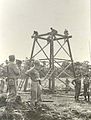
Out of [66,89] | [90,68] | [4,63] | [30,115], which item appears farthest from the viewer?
[66,89]

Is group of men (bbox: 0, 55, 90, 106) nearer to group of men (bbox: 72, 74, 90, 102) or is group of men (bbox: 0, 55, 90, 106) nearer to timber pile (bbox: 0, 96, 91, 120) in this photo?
timber pile (bbox: 0, 96, 91, 120)

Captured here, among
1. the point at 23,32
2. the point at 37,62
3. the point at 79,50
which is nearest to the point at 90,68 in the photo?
the point at 79,50

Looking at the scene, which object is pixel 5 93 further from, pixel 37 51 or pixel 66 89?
pixel 66 89

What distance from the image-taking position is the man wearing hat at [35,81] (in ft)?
6.43

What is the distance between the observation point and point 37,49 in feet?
6.50

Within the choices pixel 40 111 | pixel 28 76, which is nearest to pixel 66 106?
pixel 40 111

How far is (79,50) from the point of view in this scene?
195 cm

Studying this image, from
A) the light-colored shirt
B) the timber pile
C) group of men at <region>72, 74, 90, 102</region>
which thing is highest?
the light-colored shirt

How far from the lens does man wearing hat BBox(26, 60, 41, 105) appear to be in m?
1.96

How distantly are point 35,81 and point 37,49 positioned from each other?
209mm

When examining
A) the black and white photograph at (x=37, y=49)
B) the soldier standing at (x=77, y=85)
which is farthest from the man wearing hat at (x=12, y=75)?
the soldier standing at (x=77, y=85)

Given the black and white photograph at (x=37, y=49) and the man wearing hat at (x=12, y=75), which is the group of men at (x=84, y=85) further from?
the man wearing hat at (x=12, y=75)

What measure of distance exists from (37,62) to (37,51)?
0.24 feet

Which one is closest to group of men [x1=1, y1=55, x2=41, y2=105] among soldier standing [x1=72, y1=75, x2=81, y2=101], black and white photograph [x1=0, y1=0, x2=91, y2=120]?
black and white photograph [x1=0, y1=0, x2=91, y2=120]
